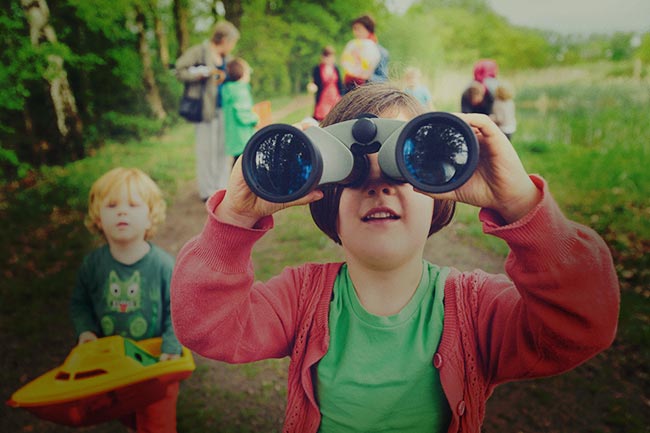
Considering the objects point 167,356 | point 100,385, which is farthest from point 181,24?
point 100,385

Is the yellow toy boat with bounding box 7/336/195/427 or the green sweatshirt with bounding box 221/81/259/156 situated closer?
the yellow toy boat with bounding box 7/336/195/427

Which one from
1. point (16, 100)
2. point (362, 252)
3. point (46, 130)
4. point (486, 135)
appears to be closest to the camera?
point (486, 135)

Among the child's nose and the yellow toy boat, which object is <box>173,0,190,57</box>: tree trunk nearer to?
the yellow toy boat

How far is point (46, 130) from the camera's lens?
3.53m

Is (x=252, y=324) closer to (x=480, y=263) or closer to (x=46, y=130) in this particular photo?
(x=480, y=263)

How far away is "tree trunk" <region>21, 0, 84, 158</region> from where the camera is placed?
10.1ft

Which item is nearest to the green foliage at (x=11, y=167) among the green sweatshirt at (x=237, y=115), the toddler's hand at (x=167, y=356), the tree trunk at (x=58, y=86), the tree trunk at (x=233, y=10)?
the tree trunk at (x=58, y=86)

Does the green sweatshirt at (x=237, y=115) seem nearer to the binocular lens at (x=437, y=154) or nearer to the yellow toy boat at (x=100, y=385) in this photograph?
the yellow toy boat at (x=100, y=385)

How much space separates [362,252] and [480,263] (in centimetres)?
→ 182

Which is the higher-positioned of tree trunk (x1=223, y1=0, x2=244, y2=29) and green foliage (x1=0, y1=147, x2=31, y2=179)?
tree trunk (x1=223, y1=0, x2=244, y2=29)

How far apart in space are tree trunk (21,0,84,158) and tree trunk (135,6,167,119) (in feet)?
6.33

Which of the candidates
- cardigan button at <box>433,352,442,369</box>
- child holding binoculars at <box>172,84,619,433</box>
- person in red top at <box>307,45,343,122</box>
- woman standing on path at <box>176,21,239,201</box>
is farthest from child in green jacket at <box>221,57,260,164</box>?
cardigan button at <box>433,352,442,369</box>

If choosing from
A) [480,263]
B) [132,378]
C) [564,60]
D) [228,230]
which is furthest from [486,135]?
[564,60]

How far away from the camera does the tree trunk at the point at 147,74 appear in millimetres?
5395
